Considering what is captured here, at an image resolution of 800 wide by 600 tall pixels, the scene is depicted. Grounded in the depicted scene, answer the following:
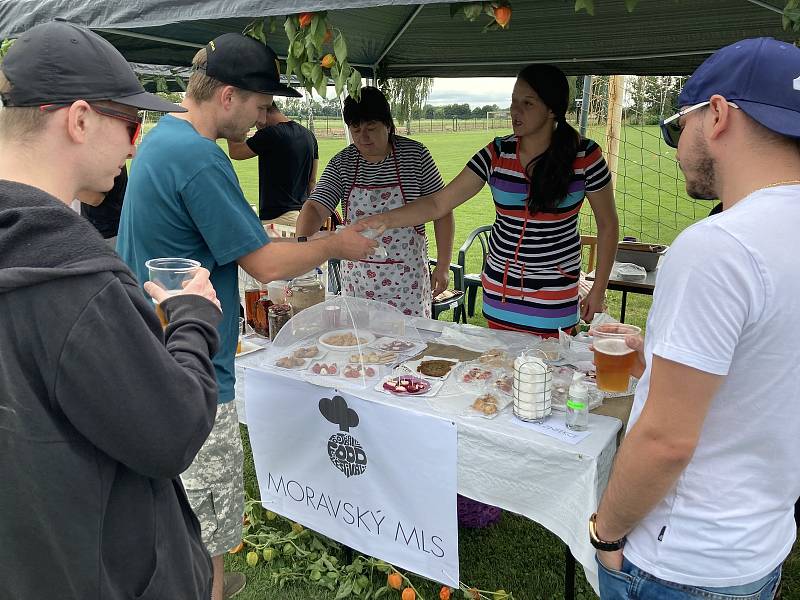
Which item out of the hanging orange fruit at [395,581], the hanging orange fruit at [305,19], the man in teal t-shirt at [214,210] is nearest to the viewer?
the man in teal t-shirt at [214,210]

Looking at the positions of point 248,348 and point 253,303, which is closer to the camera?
point 248,348

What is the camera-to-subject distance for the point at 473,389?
2.03 meters

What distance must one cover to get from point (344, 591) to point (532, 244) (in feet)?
5.41

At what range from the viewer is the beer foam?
179 cm

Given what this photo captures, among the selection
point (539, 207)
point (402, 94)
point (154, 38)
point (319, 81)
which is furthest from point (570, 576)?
point (402, 94)

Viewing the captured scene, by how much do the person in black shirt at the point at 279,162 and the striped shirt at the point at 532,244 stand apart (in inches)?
97.2

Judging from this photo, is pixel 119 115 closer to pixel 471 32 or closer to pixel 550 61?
pixel 471 32

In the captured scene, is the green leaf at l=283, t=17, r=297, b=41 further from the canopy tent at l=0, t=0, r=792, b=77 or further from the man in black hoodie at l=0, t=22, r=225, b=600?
the man in black hoodie at l=0, t=22, r=225, b=600

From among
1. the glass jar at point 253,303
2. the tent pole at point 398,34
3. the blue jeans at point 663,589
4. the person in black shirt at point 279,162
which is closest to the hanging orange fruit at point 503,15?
the blue jeans at point 663,589

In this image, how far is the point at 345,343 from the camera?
2309 mm

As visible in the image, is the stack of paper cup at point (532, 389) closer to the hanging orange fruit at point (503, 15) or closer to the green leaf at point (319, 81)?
the hanging orange fruit at point (503, 15)

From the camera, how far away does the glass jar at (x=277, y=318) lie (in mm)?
2527

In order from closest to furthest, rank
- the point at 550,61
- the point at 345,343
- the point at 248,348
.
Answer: the point at 345,343 < the point at 248,348 < the point at 550,61

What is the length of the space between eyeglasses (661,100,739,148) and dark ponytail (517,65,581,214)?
1.18 metres
